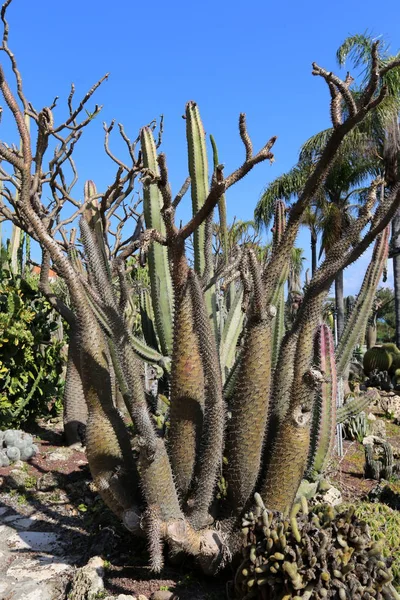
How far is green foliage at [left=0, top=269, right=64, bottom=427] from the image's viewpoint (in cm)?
622

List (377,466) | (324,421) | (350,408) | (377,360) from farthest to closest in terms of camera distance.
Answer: (377,360), (377,466), (350,408), (324,421)

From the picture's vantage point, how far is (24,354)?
21.2 feet

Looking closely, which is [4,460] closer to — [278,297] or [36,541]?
[36,541]

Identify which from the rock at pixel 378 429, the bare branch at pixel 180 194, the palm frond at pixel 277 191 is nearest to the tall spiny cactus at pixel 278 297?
the bare branch at pixel 180 194

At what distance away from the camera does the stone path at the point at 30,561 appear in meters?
3.06

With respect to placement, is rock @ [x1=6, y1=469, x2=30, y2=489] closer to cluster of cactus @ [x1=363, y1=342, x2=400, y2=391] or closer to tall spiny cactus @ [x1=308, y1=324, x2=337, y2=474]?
tall spiny cactus @ [x1=308, y1=324, x2=337, y2=474]

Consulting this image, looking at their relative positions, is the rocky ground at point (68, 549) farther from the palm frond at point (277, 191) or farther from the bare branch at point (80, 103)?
the palm frond at point (277, 191)

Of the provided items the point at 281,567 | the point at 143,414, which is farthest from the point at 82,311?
the point at 281,567

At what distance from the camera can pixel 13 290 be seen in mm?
6441

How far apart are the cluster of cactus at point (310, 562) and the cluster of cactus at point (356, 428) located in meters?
4.12

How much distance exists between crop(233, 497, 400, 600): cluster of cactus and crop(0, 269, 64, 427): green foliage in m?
4.13

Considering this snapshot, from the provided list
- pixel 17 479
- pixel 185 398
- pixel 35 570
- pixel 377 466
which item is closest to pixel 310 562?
pixel 185 398

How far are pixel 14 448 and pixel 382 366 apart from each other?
8613mm

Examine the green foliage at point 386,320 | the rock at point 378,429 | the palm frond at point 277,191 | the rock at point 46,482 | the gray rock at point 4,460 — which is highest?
the palm frond at point 277,191
